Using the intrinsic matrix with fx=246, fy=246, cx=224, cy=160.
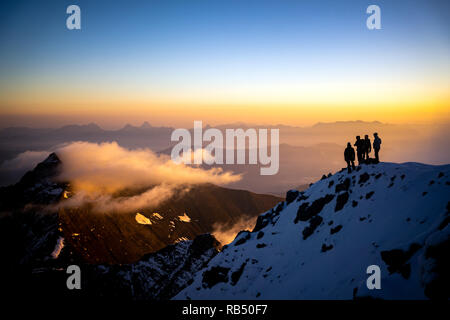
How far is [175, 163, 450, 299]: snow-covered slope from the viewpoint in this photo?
17875mm

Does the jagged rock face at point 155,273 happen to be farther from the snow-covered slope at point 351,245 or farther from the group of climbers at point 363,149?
the group of climbers at point 363,149

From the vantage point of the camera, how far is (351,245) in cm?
2803

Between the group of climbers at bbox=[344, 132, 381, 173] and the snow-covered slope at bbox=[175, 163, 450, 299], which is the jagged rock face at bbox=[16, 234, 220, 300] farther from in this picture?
the group of climbers at bbox=[344, 132, 381, 173]

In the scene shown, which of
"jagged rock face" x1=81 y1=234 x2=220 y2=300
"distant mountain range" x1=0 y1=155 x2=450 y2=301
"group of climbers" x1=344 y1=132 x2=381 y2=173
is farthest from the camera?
"jagged rock face" x1=81 y1=234 x2=220 y2=300

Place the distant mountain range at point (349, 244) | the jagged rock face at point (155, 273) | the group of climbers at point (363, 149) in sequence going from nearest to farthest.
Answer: the distant mountain range at point (349, 244), the group of climbers at point (363, 149), the jagged rock face at point (155, 273)

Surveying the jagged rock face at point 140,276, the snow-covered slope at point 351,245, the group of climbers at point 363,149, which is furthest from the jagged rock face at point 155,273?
the group of climbers at point 363,149

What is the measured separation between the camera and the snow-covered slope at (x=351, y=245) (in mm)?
17875

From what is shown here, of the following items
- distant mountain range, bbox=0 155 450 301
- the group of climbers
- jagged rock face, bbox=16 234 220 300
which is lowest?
jagged rock face, bbox=16 234 220 300

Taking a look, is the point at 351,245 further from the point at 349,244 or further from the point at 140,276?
the point at 140,276

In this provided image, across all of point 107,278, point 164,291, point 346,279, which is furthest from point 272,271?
point 107,278

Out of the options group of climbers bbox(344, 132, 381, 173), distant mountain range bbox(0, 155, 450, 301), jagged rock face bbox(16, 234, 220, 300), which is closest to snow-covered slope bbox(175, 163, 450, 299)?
distant mountain range bbox(0, 155, 450, 301)

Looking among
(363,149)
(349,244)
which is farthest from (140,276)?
(363,149)

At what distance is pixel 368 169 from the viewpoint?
3750 centimetres
